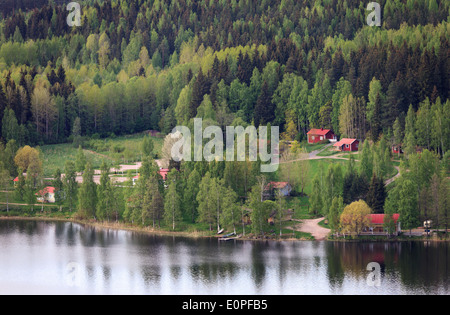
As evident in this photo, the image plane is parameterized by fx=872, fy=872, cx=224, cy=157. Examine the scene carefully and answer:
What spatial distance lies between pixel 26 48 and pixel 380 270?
344 ft

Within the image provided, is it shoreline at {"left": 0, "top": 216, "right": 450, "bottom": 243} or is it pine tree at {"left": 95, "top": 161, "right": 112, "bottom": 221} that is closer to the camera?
shoreline at {"left": 0, "top": 216, "right": 450, "bottom": 243}

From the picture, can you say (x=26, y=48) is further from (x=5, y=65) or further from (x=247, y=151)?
(x=247, y=151)

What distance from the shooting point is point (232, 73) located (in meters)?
119

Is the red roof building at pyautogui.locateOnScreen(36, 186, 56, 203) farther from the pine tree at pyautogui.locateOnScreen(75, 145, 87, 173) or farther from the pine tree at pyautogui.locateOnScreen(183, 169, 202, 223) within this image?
the pine tree at pyautogui.locateOnScreen(183, 169, 202, 223)

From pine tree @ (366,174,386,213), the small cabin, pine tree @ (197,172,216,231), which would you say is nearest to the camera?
the small cabin

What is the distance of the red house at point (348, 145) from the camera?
317 feet

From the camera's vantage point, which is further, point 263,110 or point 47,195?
point 263,110

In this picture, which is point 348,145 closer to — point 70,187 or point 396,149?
point 396,149

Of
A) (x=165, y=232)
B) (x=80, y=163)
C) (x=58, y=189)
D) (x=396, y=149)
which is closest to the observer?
(x=165, y=232)

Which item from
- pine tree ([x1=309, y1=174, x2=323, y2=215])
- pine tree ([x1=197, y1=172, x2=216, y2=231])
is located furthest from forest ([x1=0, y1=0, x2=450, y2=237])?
pine tree ([x1=309, y1=174, x2=323, y2=215])

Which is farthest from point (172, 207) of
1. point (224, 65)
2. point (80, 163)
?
point (224, 65)

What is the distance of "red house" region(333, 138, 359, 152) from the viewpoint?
96.7 meters

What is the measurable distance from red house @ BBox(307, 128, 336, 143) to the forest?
1400 mm

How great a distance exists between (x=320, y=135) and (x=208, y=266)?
3869 centimetres
